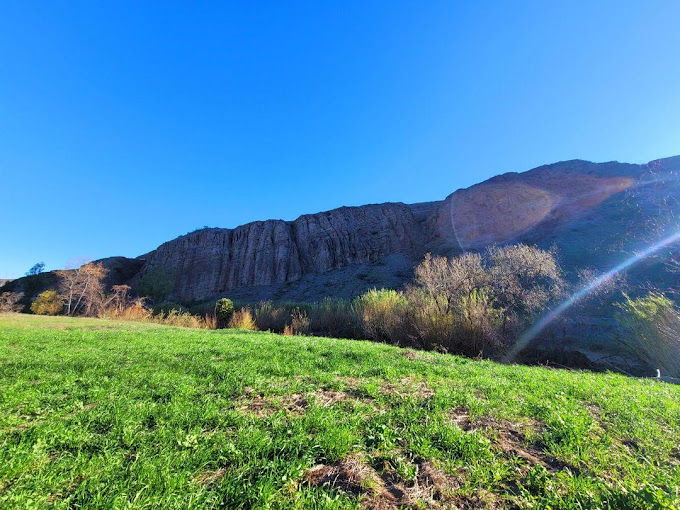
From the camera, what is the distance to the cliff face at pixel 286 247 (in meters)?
42.0

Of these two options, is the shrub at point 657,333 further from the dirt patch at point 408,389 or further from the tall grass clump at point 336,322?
the tall grass clump at point 336,322

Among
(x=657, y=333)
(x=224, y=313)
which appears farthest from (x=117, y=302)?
(x=657, y=333)

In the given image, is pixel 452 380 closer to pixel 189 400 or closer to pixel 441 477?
pixel 441 477

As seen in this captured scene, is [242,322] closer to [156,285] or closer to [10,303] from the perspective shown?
[156,285]

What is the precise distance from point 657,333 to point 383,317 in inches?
360

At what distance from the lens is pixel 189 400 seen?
11.8 ft

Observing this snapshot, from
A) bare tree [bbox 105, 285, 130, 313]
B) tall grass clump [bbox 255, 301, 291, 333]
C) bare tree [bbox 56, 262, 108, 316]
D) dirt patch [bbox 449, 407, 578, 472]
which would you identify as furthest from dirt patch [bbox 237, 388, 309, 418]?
bare tree [bbox 56, 262, 108, 316]

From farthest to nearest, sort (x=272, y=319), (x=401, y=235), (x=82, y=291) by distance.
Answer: (x=401, y=235)
(x=82, y=291)
(x=272, y=319)

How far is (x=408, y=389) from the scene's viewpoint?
14.5 ft

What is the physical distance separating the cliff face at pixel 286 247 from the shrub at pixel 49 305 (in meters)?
14.8

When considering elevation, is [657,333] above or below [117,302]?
below

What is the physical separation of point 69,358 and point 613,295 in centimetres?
2548

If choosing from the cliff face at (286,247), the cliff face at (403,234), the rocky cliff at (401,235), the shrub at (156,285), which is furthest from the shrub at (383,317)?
the shrub at (156,285)

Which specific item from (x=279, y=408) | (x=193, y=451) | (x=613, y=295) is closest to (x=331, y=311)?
(x=279, y=408)
